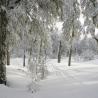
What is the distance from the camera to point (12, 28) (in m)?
8.98

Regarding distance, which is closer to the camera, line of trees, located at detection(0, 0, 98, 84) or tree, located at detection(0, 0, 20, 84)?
line of trees, located at detection(0, 0, 98, 84)

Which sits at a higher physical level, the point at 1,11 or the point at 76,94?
the point at 1,11

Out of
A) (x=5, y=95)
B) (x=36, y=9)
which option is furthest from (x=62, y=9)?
(x=5, y=95)

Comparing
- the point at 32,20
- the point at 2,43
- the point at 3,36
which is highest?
the point at 32,20

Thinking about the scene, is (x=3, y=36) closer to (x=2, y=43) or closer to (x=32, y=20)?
(x=2, y=43)

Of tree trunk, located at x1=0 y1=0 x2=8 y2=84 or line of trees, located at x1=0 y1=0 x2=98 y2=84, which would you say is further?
tree trunk, located at x1=0 y1=0 x2=8 y2=84

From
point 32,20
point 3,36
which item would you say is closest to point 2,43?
point 3,36

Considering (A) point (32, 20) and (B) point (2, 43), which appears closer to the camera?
(B) point (2, 43)

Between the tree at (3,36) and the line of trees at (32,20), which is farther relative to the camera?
the tree at (3,36)

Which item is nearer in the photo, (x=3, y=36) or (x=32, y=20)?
(x=3, y=36)

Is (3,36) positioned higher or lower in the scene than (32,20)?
lower

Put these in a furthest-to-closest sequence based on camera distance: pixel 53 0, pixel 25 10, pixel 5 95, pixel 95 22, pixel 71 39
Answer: pixel 71 39, pixel 95 22, pixel 53 0, pixel 25 10, pixel 5 95

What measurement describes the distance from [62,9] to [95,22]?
2.81m

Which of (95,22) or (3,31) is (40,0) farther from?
(95,22)
